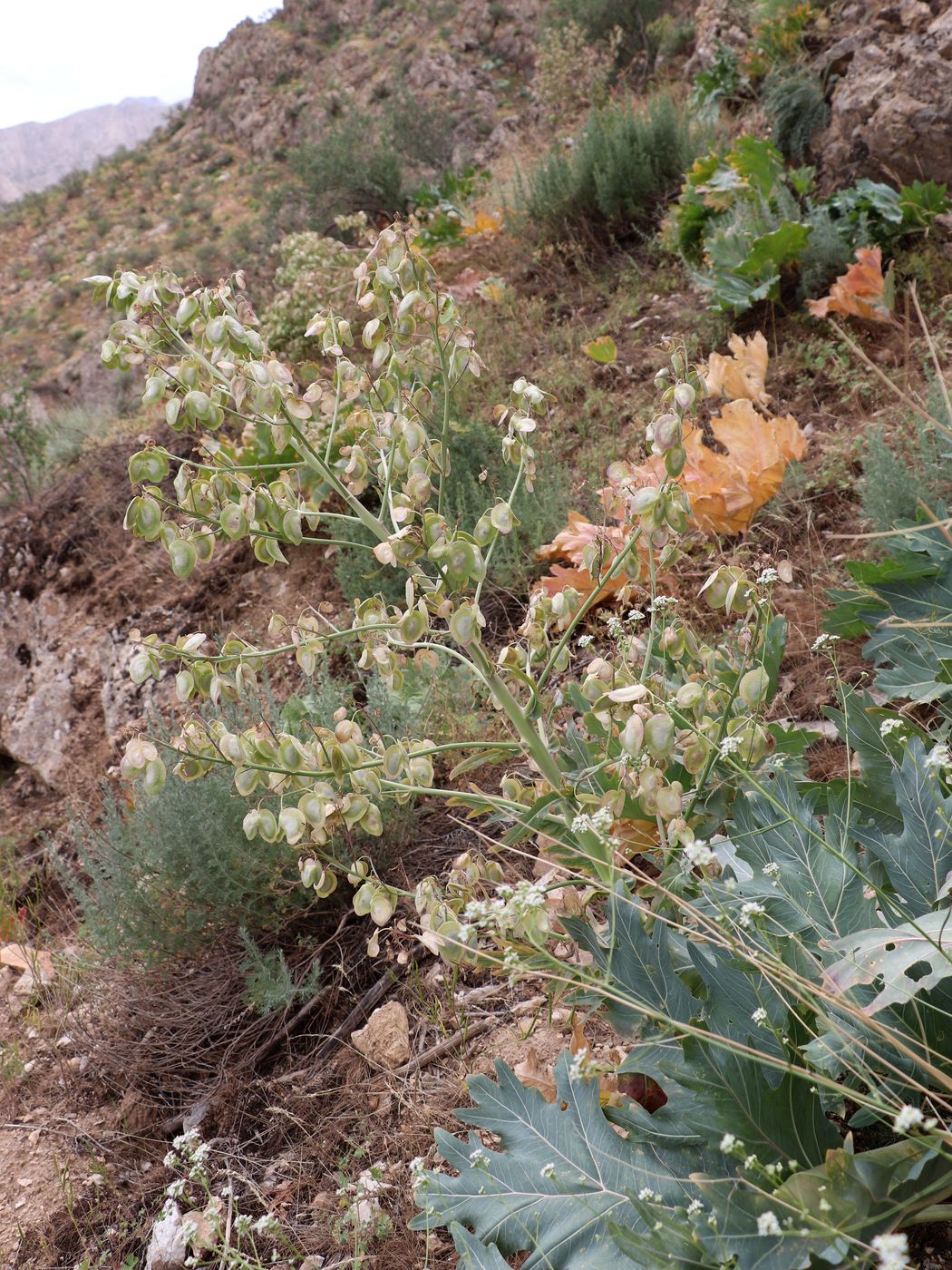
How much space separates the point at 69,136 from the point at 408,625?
250 ft

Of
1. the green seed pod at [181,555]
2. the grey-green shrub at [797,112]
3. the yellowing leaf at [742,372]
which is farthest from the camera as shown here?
the grey-green shrub at [797,112]

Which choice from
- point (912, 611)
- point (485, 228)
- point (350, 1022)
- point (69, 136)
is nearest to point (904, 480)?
point (912, 611)

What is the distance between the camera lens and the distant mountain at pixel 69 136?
2250 inches

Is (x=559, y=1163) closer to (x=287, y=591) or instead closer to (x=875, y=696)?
(x=875, y=696)

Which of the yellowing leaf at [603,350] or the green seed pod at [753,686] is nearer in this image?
the green seed pod at [753,686]

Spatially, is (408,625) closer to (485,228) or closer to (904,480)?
(904,480)

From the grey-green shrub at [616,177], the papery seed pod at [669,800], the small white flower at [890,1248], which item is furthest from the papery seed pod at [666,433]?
the grey-green shrub at [616,177]

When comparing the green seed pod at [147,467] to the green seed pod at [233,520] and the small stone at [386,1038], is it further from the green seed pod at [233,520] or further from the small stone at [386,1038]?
the small stone at [386,1038]

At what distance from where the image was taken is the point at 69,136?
62219mm

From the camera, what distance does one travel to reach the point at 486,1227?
1.09 meters

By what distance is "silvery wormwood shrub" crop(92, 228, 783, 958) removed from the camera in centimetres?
126

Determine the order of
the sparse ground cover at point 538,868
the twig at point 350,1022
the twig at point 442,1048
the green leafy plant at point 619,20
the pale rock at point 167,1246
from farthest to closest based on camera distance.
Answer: the green leafy plant at point 619,20
the twig at point 350,1022
the twig at point 442,1048
the pale rock at point 167,1246
the sparse ground cover at point 538,868

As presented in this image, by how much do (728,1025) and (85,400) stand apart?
519 inches

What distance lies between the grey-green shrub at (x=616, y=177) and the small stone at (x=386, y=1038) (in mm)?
4439
